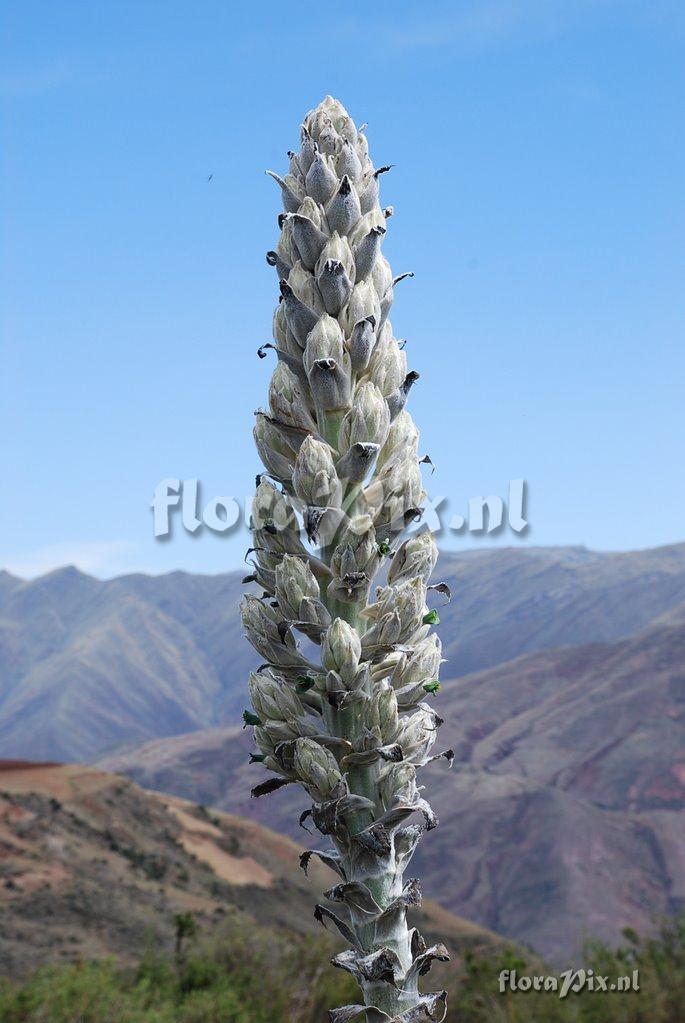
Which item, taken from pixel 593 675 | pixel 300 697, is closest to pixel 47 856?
pixel 300 697

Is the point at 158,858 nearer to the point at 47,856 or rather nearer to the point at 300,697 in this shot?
the point at 47,856

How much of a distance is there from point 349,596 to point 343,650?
0.21 meters

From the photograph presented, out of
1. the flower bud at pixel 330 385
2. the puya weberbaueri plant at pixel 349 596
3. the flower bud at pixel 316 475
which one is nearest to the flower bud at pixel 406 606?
the puya weberbaueri plant at pixel 349 596

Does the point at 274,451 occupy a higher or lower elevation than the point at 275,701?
higher

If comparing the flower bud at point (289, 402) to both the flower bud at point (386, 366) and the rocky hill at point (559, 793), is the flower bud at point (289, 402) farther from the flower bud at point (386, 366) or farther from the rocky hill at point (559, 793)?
the rocky hill at point (559, 793)

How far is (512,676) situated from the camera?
13888 cm

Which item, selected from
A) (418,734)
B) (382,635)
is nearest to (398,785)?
(418,734)

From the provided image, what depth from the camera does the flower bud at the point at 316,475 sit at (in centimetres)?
357

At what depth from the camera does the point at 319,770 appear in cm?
338

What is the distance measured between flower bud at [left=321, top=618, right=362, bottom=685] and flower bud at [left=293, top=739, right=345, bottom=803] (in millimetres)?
262

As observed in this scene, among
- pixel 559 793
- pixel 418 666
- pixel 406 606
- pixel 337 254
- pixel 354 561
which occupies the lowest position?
pixel 559 793

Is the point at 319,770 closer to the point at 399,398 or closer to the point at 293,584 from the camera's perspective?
the point at 293,584

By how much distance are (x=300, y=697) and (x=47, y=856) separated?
4585 cm

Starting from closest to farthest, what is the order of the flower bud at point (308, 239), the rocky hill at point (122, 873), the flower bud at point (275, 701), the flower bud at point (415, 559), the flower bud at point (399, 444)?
the flower bud at point (275, 701) < the flower bud at point (415, 559) < the flower bud at point (399, 444) < the flower bud at point (308, 239) < the rocky hill at point (122, 873)
